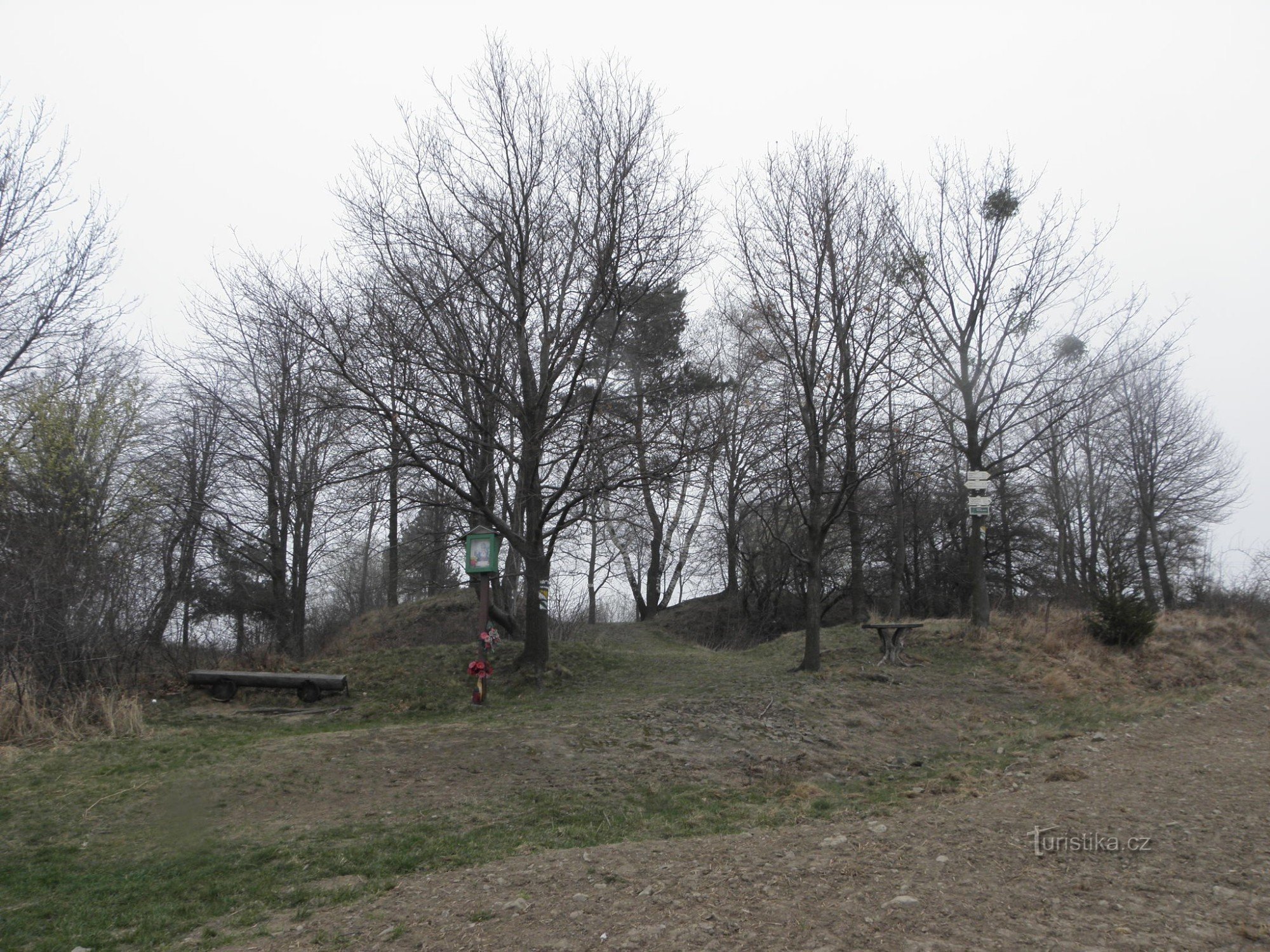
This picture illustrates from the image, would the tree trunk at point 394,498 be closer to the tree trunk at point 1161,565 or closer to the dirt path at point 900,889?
the dirt path at point 900,889

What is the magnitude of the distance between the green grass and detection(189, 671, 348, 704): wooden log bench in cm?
80

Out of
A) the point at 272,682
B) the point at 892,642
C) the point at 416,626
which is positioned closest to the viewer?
the point at 272,682

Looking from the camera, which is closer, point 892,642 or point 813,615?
point 813,615

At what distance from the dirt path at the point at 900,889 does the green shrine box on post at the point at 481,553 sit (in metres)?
6.76

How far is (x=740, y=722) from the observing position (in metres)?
9.71

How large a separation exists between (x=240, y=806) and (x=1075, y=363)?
15.2m

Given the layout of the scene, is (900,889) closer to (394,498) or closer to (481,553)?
(481,553)

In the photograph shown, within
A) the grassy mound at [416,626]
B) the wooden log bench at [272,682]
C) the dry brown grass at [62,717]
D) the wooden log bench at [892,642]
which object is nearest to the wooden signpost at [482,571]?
the wooden log bench at [272,682]

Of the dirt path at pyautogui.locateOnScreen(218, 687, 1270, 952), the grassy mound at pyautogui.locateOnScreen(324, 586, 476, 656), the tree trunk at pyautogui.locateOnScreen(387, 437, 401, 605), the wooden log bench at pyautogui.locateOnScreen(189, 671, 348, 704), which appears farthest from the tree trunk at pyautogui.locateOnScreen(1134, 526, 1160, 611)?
the wooden log bench at pyautogui.locateOnScreen(189, 671, 348, 704)

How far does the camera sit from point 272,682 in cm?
1291

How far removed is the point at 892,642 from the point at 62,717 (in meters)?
11.8

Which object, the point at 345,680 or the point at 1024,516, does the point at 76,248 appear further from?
the point at 1024,516

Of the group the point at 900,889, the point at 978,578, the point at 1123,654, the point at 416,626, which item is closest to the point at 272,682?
the point at 416,626

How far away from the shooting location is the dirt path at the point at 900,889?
12.5 feet
